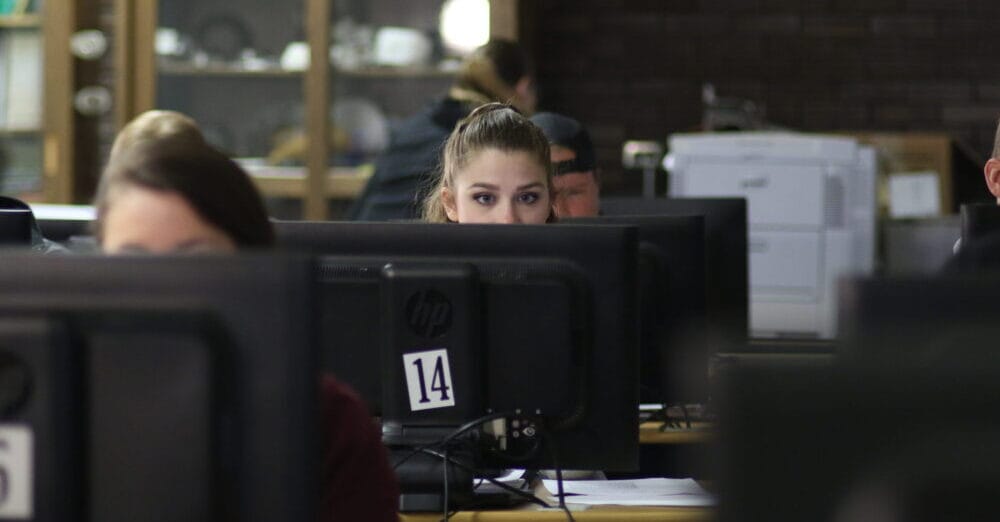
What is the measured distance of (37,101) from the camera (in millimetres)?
5383

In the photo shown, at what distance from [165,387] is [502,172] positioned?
1722mm

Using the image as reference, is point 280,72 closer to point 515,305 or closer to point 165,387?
point 515,305

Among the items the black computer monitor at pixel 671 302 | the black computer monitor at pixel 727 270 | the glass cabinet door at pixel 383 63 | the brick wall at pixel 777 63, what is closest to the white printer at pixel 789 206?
the glass cabinet door at pixel 383 63

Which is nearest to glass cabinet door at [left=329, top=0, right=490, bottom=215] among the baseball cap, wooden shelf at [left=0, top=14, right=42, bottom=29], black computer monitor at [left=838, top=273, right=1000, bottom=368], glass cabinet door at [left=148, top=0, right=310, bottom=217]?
glass cabinet door at [left=148, top=0, right=310, bottom=217]

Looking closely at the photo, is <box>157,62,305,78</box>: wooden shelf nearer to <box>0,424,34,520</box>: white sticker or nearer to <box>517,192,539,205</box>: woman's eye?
<box>517,192,539,205</box>: woman's eye

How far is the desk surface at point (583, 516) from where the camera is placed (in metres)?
1.97

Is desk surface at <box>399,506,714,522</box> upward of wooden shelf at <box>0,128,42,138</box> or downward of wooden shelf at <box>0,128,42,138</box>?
downward

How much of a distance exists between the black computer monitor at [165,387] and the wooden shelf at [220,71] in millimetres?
4491

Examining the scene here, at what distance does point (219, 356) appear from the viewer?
953 mm

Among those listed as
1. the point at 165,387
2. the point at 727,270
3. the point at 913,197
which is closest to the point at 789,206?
the point at 913,197

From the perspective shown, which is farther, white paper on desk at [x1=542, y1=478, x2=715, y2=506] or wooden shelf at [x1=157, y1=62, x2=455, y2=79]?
A: wooden shelf at [x1=157, y1=62, x2=455, y2=79]

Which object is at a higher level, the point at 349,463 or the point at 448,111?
the point at 448,111

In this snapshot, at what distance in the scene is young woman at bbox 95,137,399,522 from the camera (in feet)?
4.20

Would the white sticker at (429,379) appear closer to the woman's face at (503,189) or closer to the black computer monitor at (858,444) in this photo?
the woman's face at (503,189)
